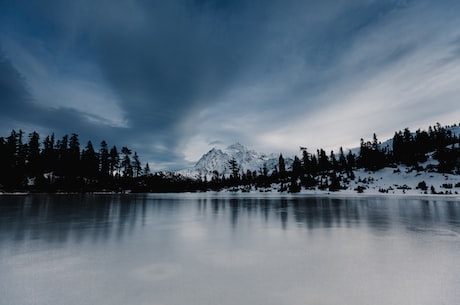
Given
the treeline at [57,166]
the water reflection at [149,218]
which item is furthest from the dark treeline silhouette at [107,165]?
the water reflection at [149,218]

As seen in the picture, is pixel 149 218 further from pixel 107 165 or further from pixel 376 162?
pixel 376 162

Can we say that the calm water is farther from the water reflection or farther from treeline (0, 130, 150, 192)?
treeline (0, 130, 150, 192)

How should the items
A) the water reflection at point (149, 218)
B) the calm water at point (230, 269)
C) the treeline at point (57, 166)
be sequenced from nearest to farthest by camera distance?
the calm water at point (230, 269) < the water reflection at point (149, 218) < the treeline at point (57, 166)

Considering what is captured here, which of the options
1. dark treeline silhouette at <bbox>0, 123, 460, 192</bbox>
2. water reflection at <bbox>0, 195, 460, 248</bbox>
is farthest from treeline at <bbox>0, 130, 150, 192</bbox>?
water reflection at <bbox>0, 195, 460, 248</bbox>

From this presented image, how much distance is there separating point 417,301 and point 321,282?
153 cm

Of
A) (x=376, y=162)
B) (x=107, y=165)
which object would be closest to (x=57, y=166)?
(x=107, y=165)

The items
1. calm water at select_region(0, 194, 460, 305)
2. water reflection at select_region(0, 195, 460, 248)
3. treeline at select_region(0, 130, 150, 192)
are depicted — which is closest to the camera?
calm water at select_region(0, 194, 460, 305)

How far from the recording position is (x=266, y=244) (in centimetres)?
825

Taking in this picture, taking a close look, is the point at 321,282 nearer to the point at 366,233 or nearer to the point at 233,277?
the point at 233,277

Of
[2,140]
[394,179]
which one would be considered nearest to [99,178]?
[2,140]

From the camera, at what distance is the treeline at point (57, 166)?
217 ft

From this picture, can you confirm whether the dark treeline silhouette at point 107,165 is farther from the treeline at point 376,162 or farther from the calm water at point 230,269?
the calm water at point 230,269

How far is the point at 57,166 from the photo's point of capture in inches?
3172

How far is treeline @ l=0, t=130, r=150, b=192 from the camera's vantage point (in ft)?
217
